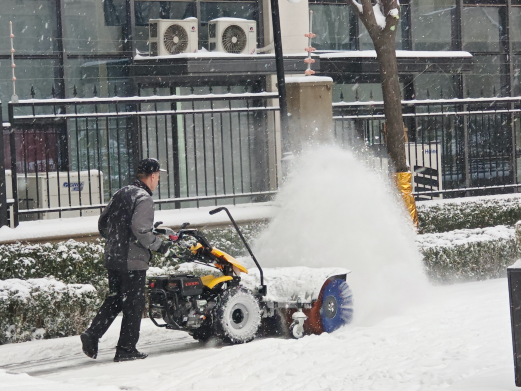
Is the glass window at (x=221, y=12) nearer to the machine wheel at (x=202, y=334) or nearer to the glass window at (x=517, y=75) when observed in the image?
the glass window at (x=517, y=75)

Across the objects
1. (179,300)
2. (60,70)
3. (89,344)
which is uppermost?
(60,70)

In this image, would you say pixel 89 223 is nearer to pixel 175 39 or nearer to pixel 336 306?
pixel 336 306

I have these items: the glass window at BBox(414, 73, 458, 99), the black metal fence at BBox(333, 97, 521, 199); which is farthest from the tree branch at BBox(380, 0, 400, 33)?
the glass window at BBox(414, 73, 458, 99)

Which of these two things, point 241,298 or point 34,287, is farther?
point 34,287

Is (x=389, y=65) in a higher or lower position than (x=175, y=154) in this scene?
higher

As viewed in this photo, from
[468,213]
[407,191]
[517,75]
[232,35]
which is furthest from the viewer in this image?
[517,75]

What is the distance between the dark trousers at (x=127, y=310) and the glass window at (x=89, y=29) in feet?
28.3

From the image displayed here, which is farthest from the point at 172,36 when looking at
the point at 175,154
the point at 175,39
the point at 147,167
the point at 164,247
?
the point at 164,247

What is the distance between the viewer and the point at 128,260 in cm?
720

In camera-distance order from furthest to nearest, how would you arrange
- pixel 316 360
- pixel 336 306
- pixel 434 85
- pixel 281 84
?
pixel 434 85, pixel 281 84, pixel 336 306, pixel 316 360

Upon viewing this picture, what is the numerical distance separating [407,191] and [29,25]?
754 cm

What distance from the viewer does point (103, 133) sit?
15.0 m

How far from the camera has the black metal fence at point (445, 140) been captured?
43.5ft

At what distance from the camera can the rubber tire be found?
310 inches
